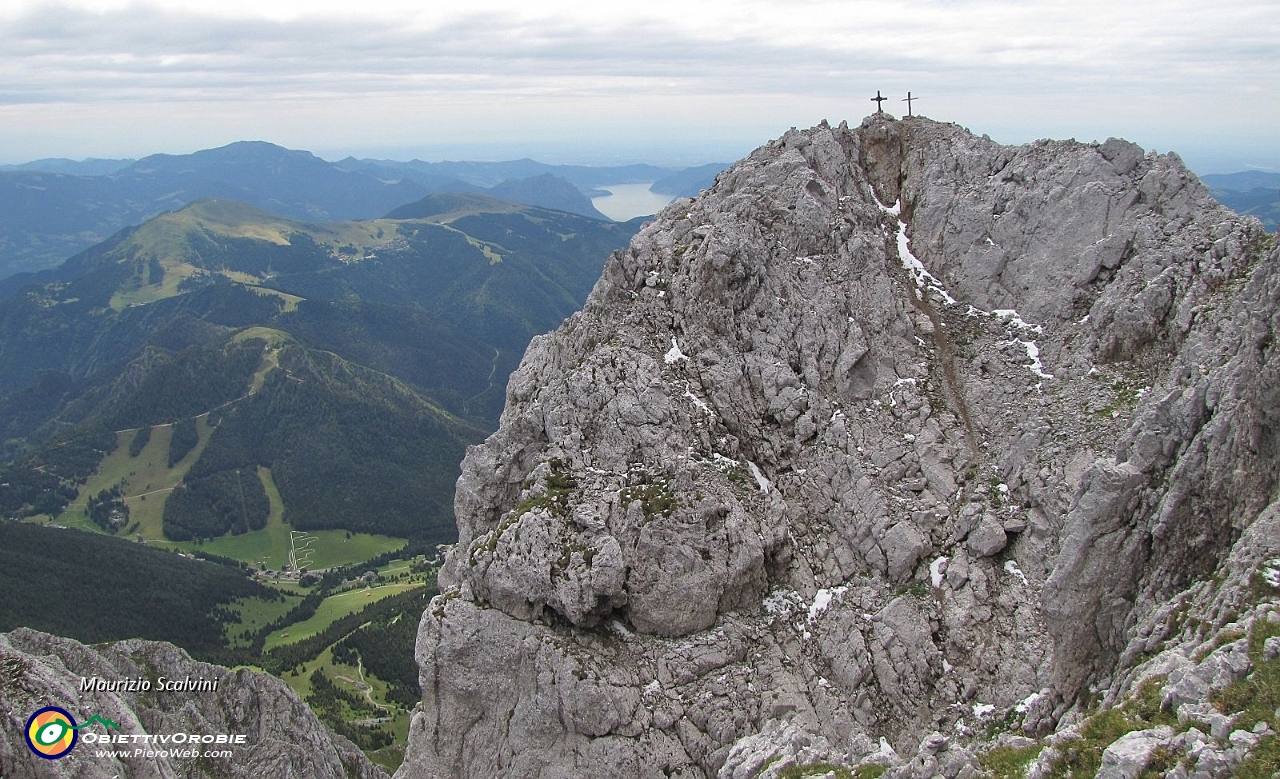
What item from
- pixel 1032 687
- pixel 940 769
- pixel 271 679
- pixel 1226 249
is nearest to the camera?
pixel 940 769

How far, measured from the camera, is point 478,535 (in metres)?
51.9

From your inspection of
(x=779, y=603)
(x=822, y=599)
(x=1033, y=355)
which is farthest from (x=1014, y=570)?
(x=1033, y=355)

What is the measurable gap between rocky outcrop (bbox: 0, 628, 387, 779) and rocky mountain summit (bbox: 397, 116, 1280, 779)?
79.2 ft

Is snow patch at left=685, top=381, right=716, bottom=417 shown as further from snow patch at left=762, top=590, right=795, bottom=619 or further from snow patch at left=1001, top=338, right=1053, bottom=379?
snow patch at left=1001, top=338, right=1053, bottom=379

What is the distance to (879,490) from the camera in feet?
141

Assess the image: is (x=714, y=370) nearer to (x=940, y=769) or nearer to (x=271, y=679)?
(x=940, y=769)

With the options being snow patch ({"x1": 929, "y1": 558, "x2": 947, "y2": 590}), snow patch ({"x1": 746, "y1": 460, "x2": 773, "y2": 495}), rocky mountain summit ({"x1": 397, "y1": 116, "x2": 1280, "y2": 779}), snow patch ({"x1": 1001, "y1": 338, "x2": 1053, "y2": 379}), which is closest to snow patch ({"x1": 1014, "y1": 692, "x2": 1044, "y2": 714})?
rocky mountain summit ({"x1": 397, "y1": 116, "x2": 1280, "y2": 779})

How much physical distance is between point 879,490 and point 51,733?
174 ft

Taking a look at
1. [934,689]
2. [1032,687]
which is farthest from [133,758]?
[1032,687]

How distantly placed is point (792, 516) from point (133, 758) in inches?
1814

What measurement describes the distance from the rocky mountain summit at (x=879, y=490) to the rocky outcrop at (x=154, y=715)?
24.1 meters

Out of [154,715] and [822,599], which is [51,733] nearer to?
[154,715]

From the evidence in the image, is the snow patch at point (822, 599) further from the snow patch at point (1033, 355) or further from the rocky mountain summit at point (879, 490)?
the snow patch at point (1033, 355)

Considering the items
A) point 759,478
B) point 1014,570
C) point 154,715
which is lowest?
point 154,715
